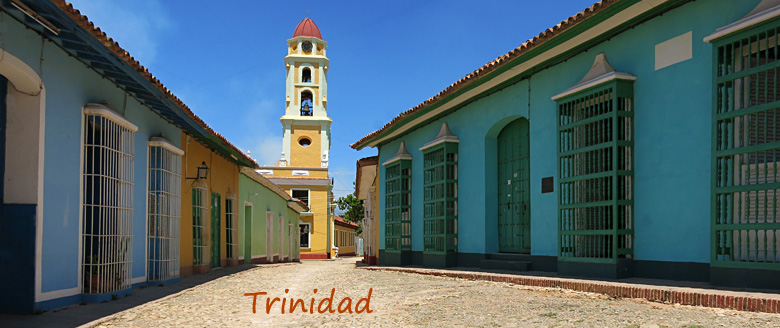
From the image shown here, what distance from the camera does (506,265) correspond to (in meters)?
10.6

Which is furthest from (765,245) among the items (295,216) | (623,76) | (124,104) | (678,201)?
(295,216)

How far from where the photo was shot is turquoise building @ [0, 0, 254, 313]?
6043 mm

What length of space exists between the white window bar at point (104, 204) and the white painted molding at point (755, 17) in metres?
6.79

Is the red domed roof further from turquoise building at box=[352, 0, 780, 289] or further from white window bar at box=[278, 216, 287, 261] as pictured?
turquoise building at box=[352, 0, 780, 289]

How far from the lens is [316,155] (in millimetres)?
38125

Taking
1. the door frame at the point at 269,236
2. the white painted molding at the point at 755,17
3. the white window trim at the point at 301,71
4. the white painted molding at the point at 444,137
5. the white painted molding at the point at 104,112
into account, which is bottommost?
the door frame at the point at 269,236

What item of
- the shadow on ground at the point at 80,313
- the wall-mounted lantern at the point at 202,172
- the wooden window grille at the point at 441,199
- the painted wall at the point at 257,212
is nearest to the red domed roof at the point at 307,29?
the painted wall at the point at 257,212

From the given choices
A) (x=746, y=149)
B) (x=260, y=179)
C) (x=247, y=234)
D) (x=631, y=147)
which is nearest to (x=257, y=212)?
(x=260, y=179)

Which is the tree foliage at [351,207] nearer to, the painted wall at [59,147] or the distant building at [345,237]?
the distant building at [345,237]

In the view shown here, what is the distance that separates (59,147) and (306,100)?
31053 millimetres

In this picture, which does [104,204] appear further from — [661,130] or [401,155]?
[401,155]

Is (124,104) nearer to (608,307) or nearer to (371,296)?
(371,296)

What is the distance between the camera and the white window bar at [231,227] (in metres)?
17.1

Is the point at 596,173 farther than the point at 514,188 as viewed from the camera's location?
No
